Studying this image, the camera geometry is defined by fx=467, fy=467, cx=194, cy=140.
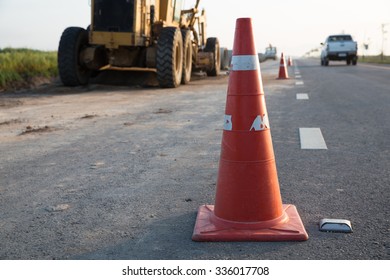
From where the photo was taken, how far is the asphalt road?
7.47ft

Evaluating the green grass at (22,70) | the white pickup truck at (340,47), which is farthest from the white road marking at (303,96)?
the white pickup truck at (340,47)

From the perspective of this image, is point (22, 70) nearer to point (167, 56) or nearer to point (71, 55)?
point (71, 55)

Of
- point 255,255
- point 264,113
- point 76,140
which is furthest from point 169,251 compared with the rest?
point 76,140

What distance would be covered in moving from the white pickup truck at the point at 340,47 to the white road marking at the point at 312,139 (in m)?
23.0

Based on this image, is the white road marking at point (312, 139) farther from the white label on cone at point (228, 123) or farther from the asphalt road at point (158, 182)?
the white label on cone at point (228, 123)

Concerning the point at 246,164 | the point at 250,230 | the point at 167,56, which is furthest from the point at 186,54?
the point at 250,230

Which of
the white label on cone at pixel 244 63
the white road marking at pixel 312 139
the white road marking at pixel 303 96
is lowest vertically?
the white road marking at pixel 312 139

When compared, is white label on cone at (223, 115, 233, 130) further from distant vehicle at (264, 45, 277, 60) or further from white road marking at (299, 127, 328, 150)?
distant vehicle at (264, 45, 277, 60)

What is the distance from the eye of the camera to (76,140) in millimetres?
4992

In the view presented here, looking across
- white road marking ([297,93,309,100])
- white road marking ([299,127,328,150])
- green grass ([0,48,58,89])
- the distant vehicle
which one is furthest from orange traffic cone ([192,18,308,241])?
the distant vehicle

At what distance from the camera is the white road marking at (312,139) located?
4.54 meters

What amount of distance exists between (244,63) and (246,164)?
556 mm

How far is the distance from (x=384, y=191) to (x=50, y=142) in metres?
3.34

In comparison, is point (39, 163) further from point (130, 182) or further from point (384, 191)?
point (384, 191)
